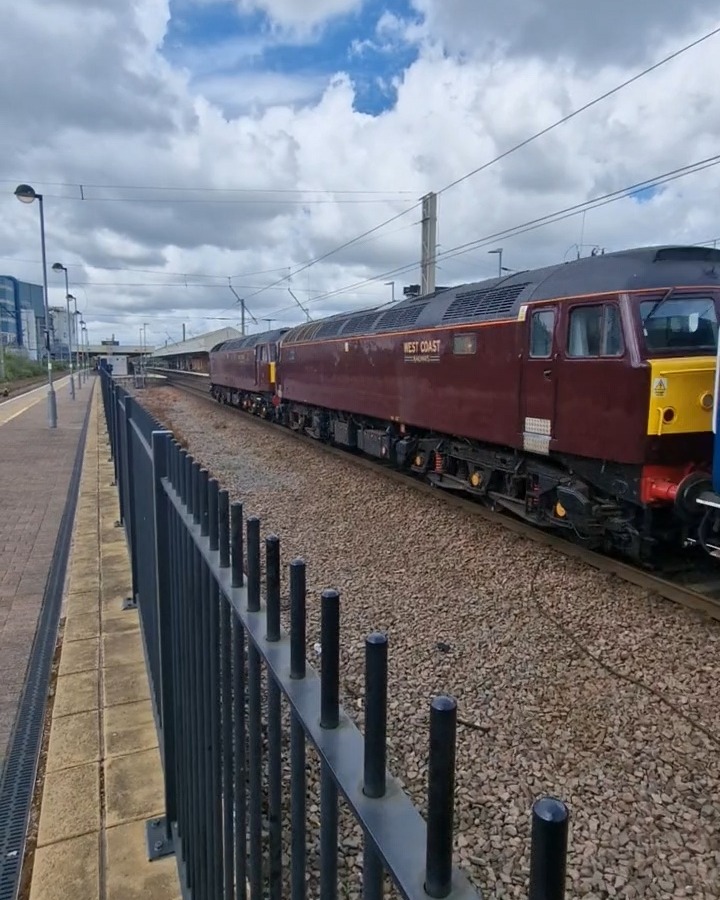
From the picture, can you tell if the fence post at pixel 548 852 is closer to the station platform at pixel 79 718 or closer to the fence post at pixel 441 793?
the fence post at pixel 441 793

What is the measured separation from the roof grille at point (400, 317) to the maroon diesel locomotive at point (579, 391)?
0.06 meters

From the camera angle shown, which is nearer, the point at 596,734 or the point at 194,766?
the point at 194,766

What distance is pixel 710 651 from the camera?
17.6 feet

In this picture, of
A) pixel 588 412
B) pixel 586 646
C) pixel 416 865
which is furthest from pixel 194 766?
pixel 588 412

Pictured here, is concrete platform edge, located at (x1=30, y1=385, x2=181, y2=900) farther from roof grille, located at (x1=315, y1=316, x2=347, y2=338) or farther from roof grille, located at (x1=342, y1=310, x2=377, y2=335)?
roof grille, located at (x1=315, y1=316, x2=347, y2=338)

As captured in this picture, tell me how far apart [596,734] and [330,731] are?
11.4 feet

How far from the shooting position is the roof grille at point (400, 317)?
39.1 ft

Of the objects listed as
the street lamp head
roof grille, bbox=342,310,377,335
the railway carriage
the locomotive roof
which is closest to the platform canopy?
the railway carriage

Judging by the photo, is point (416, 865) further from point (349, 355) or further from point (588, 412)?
point (349, 355)

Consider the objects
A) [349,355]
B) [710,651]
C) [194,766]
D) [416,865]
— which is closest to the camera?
[416,865]

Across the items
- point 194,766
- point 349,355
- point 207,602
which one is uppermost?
point 349,355

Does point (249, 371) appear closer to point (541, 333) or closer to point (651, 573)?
point (541, 333)

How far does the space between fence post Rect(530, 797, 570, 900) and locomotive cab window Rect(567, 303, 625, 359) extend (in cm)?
681

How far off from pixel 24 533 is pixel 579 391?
22.2 ft
